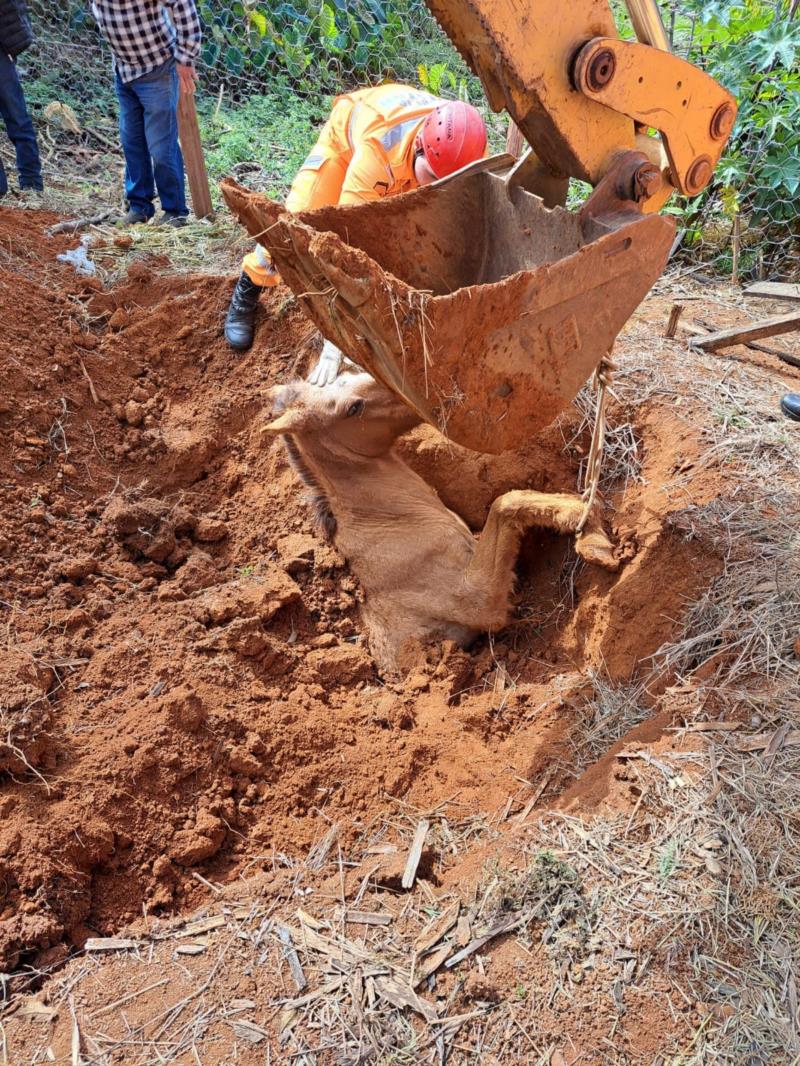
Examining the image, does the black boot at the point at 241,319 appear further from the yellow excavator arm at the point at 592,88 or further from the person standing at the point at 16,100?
the person standing at the point at 16,100

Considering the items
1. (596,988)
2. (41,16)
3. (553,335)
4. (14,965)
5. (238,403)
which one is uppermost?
(41,16)

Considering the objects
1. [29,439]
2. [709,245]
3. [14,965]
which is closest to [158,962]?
[14,965]

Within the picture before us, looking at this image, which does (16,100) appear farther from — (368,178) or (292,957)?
(292,957)

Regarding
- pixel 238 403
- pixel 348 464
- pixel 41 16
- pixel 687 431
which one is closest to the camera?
pixel 687 431

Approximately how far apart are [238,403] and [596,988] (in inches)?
149

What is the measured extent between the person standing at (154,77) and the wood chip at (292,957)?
19.4ft

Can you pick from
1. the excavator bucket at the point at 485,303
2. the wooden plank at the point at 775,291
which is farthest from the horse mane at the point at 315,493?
the wooden plank at the point at 775,291

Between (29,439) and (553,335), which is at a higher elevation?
(553,335)

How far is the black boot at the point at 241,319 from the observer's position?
5.16m

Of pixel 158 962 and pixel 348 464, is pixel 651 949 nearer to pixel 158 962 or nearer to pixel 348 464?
pixel 158 962

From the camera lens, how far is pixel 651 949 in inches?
85.3

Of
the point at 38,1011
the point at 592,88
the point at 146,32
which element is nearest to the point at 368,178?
the point at 592,88

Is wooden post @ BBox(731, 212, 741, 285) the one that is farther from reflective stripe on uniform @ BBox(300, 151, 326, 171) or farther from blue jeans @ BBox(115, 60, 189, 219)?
blue jeans @ BBox(115, 60, 189, 219)

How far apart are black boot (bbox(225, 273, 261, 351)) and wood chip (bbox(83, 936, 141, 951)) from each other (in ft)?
11.9
